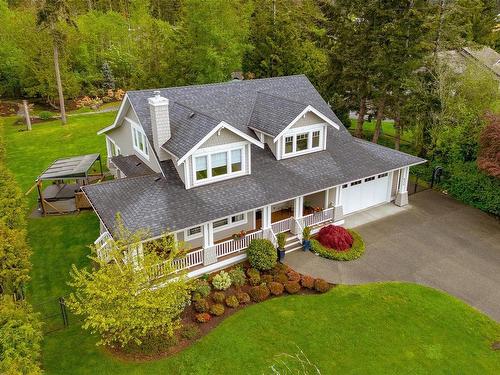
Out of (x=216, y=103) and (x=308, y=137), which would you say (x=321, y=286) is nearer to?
(x=308, y=137)

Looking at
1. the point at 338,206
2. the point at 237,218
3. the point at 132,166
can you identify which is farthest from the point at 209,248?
the point at 338,206

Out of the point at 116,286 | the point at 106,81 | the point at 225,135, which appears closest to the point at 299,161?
the point at 225,135

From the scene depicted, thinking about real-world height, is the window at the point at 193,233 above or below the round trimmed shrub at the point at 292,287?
above

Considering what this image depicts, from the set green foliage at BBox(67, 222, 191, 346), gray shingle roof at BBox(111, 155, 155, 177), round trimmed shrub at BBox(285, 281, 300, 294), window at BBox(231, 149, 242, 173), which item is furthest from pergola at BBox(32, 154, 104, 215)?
round trimmed shrub at BBox(285, 281, 300, 294)

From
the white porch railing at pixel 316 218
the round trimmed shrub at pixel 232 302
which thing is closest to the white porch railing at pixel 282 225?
the white porch railing at pixel 316 218

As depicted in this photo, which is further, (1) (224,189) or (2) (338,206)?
(2) (338,206)

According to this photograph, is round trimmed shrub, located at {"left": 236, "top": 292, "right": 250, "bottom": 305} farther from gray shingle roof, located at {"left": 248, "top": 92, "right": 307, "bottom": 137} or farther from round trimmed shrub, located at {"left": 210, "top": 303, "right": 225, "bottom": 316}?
gray shingle roof, located at {"left": 248, "top": 92, "right": 307, "bottom": 137}

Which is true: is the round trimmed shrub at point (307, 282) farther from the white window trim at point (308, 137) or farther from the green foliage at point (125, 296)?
the white window trim at point (308, 137)
